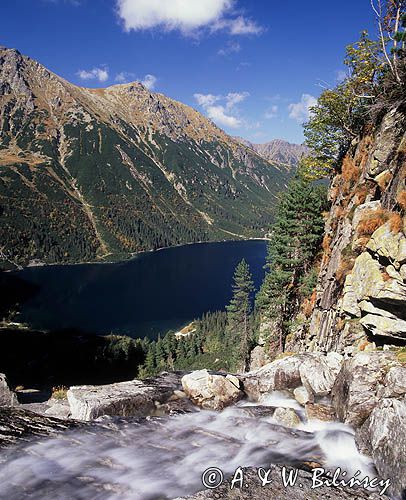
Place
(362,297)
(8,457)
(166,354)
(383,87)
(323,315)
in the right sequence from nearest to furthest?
(8,457), (362,297), (383,87), (323,315), (166,354)

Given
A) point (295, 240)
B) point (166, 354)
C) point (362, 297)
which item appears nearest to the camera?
point (362, 297)

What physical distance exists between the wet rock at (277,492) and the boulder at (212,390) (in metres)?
10.3

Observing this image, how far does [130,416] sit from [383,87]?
3167 centimetres

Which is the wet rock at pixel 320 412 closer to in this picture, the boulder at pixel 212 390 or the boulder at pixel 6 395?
the boulder at pixel 212 390

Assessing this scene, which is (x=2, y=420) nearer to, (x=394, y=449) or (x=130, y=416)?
(x=130, y=416)

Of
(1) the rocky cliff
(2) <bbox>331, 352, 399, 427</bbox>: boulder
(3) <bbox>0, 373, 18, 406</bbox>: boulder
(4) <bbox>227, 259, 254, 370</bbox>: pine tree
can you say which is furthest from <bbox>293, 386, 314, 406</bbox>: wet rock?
(4) <bbox>227, 259, 254, 370</bbox>: pine tree

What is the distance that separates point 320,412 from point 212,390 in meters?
7.23

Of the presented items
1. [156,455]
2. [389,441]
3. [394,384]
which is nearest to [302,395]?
[394,384]

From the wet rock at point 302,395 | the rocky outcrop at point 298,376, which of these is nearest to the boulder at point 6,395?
the rocky outcrop at point 298,376

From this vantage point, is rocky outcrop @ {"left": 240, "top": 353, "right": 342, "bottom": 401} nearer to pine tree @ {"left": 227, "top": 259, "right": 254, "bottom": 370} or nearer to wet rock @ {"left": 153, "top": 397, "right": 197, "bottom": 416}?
wet rock @ {"left": 153, "top": 397, "right": 197, "bottom": 416}

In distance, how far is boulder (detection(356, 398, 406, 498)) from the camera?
12.5 meters

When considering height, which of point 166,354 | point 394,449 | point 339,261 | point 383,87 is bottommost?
point 166,354

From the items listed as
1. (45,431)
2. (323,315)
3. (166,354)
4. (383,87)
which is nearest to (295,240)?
(323,315)

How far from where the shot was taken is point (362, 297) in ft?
74.9
